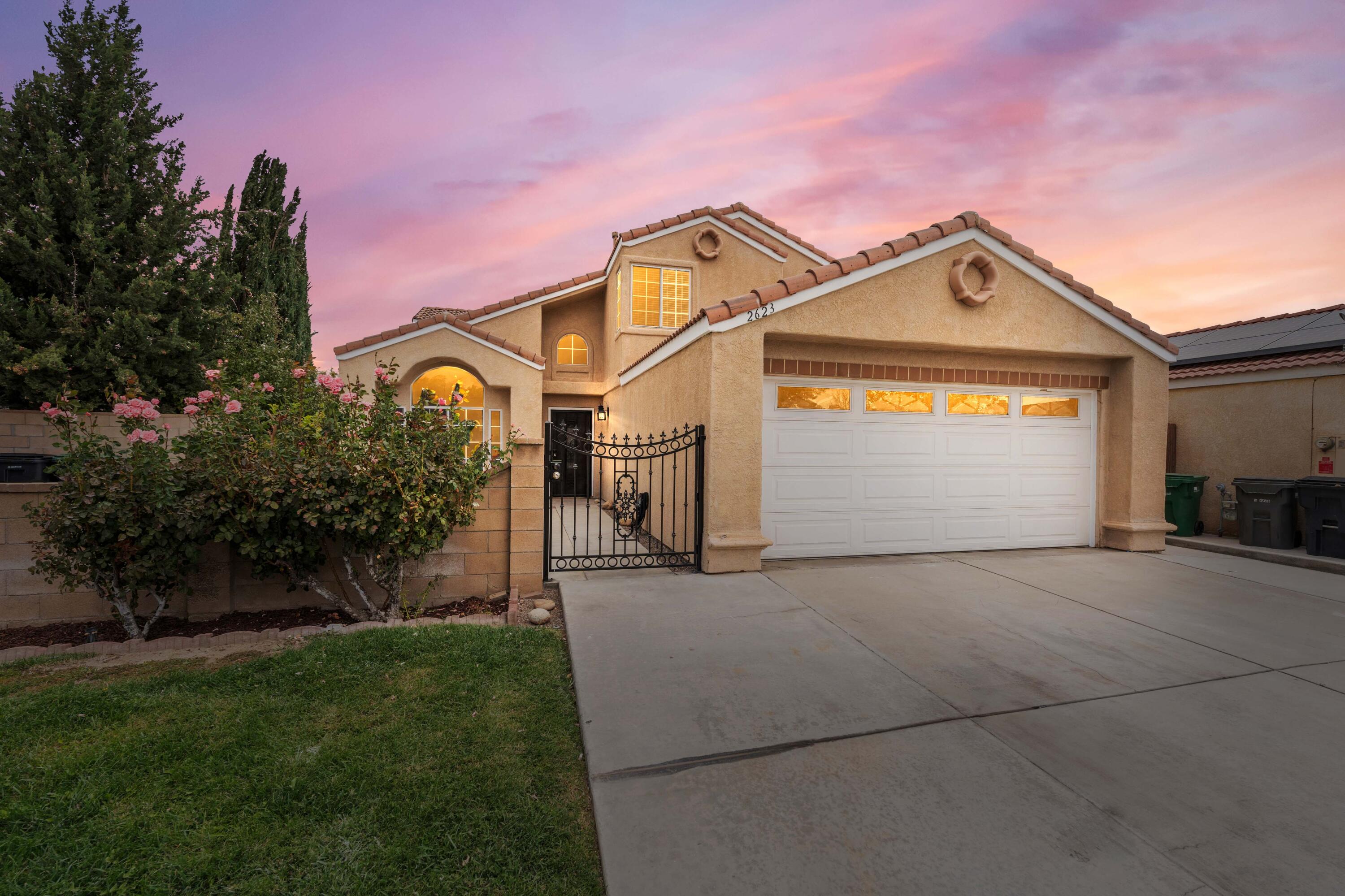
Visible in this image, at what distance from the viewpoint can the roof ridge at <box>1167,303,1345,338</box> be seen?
435 inches

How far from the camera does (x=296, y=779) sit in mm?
2662

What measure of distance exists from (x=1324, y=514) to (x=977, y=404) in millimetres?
4840

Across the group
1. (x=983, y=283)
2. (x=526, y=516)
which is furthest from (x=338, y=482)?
(x=983, y=283)

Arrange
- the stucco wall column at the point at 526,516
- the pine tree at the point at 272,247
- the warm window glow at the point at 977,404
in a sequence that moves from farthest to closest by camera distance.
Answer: the pine tree at the point at 272,247 → the warm window glow at the point at 977,404 → the stucco wall column at the point at 526,516

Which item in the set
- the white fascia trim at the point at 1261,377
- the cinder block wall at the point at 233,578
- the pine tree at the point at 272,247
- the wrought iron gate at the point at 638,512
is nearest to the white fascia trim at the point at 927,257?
the wrought iron gate at the point at 638,512

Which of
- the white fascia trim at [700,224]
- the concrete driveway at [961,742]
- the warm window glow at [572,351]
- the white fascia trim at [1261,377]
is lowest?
the concrete driveway at [961,742]

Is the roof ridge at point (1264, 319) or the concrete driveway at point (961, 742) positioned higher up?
the roof ridge at point (1264, 319)

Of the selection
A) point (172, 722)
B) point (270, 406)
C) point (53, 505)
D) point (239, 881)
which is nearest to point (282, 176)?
point (270, 406)

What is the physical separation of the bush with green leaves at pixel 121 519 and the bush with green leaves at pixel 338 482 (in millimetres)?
203

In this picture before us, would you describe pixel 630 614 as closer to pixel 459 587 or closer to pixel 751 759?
pixel 459 587

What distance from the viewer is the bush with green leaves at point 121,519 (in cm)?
429

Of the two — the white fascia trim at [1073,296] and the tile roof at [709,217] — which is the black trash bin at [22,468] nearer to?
the tile roof at [709,217]

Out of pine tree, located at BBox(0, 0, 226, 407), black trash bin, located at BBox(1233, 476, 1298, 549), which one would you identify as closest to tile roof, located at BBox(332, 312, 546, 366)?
pine tree, located at BBox(0, 0, 226, 407)

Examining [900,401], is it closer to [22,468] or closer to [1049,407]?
[1049,407]
